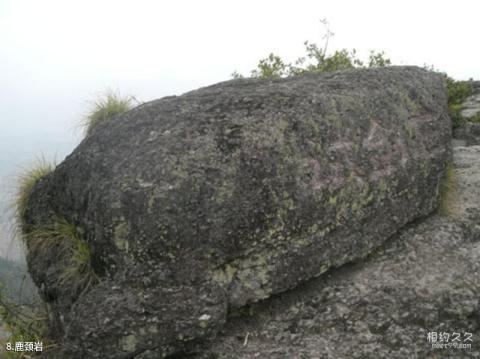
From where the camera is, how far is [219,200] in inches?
229

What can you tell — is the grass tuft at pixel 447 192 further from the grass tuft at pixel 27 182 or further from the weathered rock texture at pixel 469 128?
the grass tuft at pixel 27 182

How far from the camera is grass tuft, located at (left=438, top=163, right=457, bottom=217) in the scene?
7.99m

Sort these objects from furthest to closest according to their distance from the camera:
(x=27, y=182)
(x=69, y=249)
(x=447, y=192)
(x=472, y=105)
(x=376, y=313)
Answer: (x=472, y=105) → (x=27, y=182) → (x=447, y=192) → (x=69, y=249) → (x=376, y=313)

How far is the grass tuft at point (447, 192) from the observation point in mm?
7988

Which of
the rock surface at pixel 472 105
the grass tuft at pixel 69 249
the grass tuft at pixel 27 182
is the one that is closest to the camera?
the grass tuft at pixel 69 249

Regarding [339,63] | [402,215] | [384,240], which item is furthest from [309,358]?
[339,63]

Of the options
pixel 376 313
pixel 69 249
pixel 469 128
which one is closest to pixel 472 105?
pixel 469 128

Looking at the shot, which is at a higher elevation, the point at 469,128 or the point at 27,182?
the point at 27,182

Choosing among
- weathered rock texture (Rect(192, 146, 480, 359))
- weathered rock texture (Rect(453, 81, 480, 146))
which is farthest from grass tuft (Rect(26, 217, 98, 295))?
weathered rock texture (Rect(453, 81, 480, 146))

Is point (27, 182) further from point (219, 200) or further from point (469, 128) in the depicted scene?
point (469, 128)

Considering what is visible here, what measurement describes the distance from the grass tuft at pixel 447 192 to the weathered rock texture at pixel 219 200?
469 mm

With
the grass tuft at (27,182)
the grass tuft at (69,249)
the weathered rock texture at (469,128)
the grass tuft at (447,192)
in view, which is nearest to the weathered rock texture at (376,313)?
the grass tuft at (447,192)

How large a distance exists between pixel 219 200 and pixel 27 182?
484 centimetres

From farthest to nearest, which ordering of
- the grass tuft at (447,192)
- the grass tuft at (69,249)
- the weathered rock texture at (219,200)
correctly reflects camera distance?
the grass tuft at (447,192) → the grass tuft at (69,249) → the weathered rock texture at (219,200)
